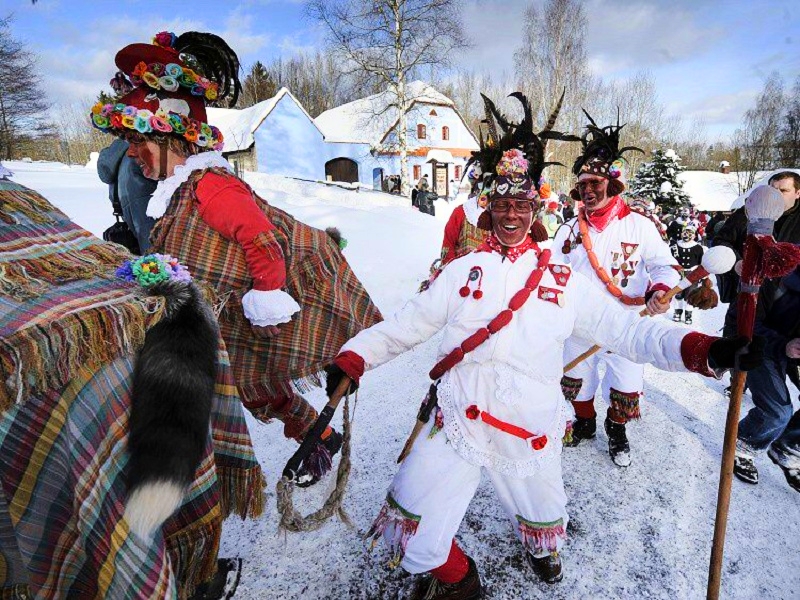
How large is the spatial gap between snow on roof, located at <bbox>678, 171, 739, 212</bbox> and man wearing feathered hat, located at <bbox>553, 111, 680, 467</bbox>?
3485 centimetres

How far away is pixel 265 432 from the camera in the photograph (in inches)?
134

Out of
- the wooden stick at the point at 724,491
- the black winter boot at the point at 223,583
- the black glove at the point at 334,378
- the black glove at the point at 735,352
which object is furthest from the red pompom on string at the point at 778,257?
the black winter boot at the point at 223,583

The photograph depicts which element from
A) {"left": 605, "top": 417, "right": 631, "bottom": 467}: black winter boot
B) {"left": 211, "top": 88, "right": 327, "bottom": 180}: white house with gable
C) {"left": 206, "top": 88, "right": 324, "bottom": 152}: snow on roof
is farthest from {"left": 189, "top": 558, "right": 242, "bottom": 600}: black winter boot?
{"left": 206, "top": 88, "right": 324, "bottom": 152}: snow on roof

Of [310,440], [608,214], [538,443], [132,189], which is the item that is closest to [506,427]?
[538,443]

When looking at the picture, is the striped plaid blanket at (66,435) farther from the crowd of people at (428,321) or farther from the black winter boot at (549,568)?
the black winter boot at (549,568)

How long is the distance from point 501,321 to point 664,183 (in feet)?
55.6

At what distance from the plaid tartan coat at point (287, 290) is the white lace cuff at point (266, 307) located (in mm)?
106

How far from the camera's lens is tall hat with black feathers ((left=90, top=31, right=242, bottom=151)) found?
201cm

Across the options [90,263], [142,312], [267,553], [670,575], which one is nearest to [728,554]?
[670,575]

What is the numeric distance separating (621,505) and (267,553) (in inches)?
82.4

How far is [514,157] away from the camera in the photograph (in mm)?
2121

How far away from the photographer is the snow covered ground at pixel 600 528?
2.14 m

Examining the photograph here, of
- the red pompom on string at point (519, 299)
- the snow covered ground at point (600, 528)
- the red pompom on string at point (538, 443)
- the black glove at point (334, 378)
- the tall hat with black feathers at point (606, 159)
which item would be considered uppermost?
the tall hat with black feathers at point (606, 159)

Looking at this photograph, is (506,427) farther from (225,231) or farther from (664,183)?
(664,183)
